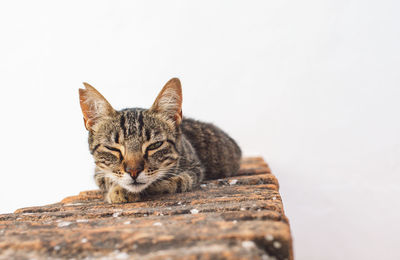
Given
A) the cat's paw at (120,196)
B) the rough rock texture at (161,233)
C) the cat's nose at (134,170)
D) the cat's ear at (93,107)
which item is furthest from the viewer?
the cat's ear at (93,107)

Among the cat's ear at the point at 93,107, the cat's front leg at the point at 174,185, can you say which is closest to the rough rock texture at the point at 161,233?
the cat's front leg at the point at 174,185

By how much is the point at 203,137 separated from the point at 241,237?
2074 mm

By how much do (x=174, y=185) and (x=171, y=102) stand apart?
1.91 ft

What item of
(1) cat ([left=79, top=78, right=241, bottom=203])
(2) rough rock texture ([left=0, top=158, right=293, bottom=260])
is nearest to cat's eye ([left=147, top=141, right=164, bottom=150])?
(1) cat ([left=79, top=78, right=241, bottom=203])

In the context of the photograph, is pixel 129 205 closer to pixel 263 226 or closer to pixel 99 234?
pixel 99 234

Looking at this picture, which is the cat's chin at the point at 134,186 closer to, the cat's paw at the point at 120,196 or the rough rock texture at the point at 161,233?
the cat's paw at the point at 120,196

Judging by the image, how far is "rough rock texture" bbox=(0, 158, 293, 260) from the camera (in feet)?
2.88

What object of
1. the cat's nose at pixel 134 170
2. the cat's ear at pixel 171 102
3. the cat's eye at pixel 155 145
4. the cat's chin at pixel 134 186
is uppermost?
the cat's ear at pixel 171 102

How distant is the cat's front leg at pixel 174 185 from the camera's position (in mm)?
1920

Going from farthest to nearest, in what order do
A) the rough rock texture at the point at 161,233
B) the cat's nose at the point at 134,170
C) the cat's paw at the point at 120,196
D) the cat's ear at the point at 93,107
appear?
the cat's ear at the point at 93,107 < the cat's paw at the point at 120,196 < the cat's nose at the point at 134,170 < the rough rock texture at the point at 161,233

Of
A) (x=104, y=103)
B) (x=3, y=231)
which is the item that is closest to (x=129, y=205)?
(x=3, y=231)

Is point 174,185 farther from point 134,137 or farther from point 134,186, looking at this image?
point 134,137

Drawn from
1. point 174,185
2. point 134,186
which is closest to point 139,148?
point 134,186

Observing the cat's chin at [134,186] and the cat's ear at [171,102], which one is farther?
the cat's ear at [171,102]
